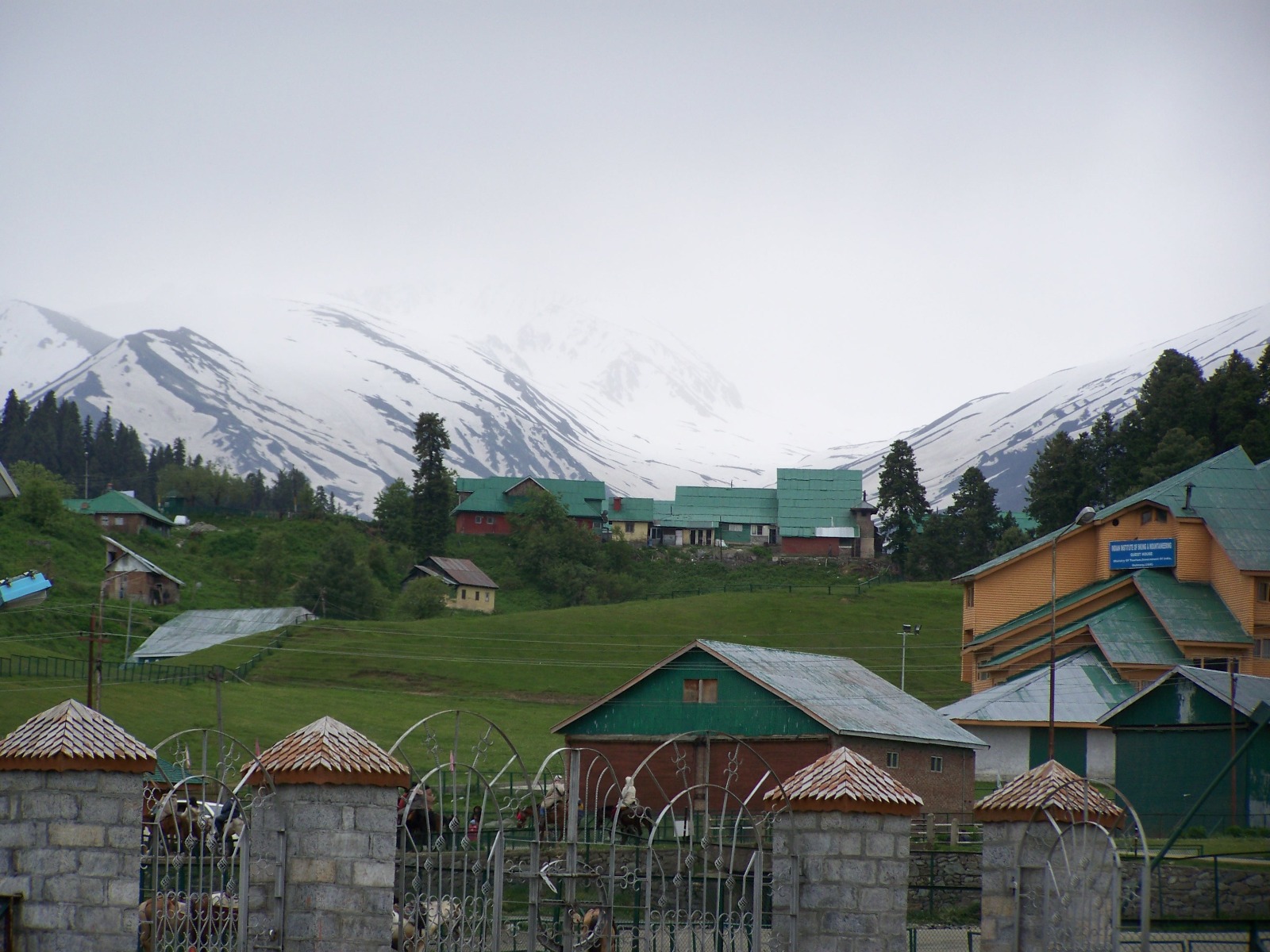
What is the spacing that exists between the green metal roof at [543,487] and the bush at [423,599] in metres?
27.1

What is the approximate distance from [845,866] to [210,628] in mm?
70435

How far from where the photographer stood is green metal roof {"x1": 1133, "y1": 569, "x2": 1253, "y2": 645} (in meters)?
56.5

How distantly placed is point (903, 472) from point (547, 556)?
29116 millimetres

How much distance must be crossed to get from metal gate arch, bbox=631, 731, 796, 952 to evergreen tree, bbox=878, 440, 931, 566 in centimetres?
7082

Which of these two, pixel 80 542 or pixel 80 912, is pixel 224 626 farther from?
pixel 80 912

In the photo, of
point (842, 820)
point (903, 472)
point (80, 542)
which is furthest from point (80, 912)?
point (903, 472)

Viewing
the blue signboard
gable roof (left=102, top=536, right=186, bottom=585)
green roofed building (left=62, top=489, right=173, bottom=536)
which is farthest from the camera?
green roofed building (left=62, top=489, right=173, bottom=536)

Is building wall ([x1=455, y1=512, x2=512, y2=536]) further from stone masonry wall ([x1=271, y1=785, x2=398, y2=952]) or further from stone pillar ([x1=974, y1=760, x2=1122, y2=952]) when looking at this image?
stone masonry wall ([x1=271, y1=785, x2=398, y2=952])

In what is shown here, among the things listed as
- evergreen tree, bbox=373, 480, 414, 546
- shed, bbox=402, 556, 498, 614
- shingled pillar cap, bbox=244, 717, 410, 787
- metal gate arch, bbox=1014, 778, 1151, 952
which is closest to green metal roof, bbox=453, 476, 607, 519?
evergreen tree, bbox=373, 480, 414, 546

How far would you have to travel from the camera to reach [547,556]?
360 ft

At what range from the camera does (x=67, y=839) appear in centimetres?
1279

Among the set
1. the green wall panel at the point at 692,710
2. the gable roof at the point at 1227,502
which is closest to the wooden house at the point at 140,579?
the green wall panel at the point at 692,710

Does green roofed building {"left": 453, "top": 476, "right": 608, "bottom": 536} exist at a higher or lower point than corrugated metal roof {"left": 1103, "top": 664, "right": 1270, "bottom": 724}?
higher

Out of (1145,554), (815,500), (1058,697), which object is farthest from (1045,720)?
(815,500)
